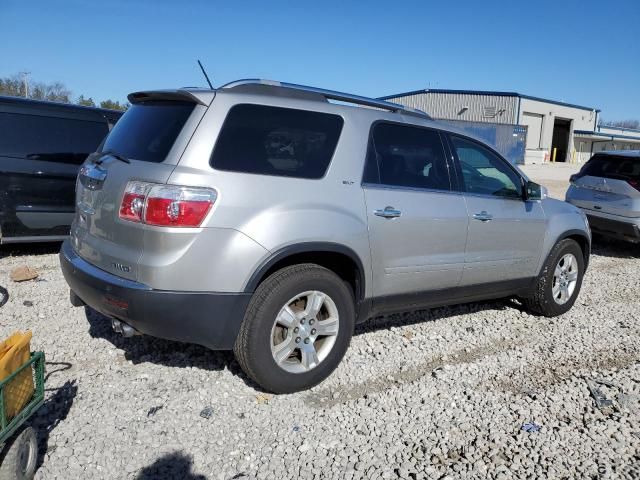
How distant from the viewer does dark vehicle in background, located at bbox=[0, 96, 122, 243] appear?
6.27 meters

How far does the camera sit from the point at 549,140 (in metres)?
50.2

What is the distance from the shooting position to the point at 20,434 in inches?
100

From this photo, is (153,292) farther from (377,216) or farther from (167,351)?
(377,216)

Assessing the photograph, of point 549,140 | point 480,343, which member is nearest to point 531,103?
point 549,140

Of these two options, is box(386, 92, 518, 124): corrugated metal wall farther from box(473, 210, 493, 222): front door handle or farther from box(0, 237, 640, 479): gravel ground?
box(0, 237, 640, 479): gravel ground

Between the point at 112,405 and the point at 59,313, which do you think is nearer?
the point at 112,405

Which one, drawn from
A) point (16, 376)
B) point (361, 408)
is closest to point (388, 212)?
point (361, 408)

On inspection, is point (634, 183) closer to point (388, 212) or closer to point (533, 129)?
point (388, 212)

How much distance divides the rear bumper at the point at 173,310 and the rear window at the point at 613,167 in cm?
757

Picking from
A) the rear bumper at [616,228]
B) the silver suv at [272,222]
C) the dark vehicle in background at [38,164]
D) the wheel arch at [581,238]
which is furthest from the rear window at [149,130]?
the rear bumper at [616,228]

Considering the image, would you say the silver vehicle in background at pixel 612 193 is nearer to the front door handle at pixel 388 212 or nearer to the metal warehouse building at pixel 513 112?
the front door handle at pixel 388 212

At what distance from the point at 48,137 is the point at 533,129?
4852cm

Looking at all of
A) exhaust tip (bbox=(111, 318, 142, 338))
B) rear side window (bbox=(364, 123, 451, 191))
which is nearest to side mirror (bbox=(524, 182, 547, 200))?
rear side window (bbox=(364, 123, 451, 191))

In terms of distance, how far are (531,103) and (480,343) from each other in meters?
47.5
